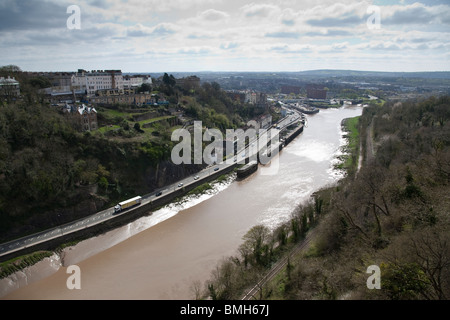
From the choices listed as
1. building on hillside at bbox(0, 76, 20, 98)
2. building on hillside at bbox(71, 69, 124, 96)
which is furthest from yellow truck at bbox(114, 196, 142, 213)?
building on hillside at bbox(71, 69, 124, 96)

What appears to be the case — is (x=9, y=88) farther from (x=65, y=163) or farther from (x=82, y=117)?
(x=65, y=163)

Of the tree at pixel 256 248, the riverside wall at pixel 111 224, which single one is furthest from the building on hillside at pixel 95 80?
the tree at pixel 256 248

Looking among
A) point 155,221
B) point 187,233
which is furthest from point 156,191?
point 187,233

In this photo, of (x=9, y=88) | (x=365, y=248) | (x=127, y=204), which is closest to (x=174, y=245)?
(x=127, y=204)

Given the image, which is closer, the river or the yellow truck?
the river

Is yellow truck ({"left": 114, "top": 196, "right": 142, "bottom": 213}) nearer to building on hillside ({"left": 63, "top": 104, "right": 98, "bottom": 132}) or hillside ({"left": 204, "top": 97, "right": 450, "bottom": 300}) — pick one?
hillside ({"left": 204, "top": 97, "right": 450, "bottom": 300})

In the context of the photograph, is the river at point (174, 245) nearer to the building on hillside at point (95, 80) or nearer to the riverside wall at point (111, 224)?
the riverside wall at point (111, 224)
